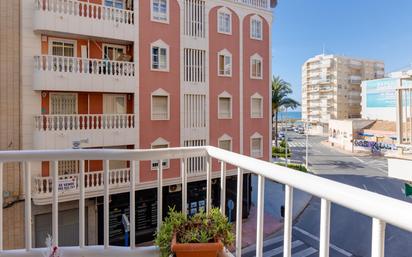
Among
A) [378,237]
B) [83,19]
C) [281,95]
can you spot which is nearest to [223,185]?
[378,237]

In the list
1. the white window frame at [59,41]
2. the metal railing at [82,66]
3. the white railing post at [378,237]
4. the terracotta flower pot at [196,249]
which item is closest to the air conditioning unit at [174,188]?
the metal railing at [82,66]

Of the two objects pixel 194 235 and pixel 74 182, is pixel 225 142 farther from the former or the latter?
pixel 194 235

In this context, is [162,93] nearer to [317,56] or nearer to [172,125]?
[172,125]

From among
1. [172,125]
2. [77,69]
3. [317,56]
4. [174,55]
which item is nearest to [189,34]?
[174,55]

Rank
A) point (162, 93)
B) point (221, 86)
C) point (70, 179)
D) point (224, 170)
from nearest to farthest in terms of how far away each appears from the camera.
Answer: point (224, 170) < point (70, 179) < point (162, 93) < point (221, 86)

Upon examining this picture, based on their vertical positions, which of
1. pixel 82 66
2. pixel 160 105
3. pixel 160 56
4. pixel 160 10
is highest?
pixel 160 10

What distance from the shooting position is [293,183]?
111cm

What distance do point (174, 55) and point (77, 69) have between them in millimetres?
2922

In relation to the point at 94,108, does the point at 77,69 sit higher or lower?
higher

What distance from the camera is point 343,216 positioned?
9109mm

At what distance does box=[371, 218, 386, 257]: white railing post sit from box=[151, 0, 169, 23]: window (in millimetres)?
8839

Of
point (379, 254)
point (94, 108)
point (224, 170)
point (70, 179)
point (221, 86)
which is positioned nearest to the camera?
point (379, 254)

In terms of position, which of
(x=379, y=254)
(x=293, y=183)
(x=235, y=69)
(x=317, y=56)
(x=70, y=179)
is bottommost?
(x=70, y=179)

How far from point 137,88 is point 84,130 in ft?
6.25
